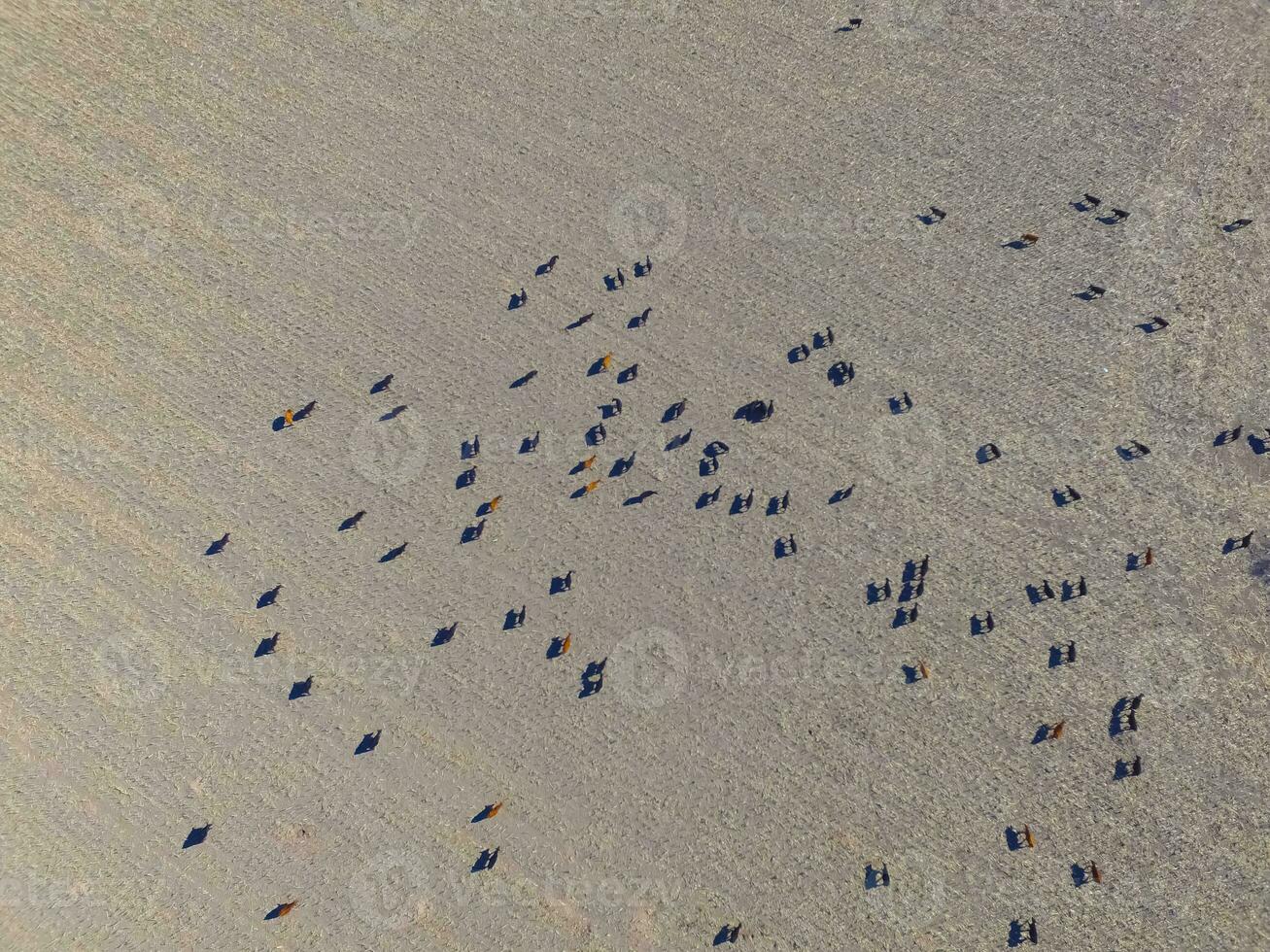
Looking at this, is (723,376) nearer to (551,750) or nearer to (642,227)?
(642,227)

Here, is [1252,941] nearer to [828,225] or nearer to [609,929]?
[609,929]

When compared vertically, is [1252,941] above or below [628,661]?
below

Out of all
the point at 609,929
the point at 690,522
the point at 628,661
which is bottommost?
the point at 609,929

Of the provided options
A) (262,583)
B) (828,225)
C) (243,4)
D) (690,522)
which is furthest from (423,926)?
(243,4)

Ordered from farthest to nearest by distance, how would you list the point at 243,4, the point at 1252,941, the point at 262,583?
the point at 243,4
the point at 262,583
the point at 1252,941

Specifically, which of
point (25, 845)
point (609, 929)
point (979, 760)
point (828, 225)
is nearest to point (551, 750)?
point (609, 929)

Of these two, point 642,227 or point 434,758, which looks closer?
Answer: point 434,758

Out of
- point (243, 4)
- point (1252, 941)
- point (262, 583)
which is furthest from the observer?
point (243, 4)
